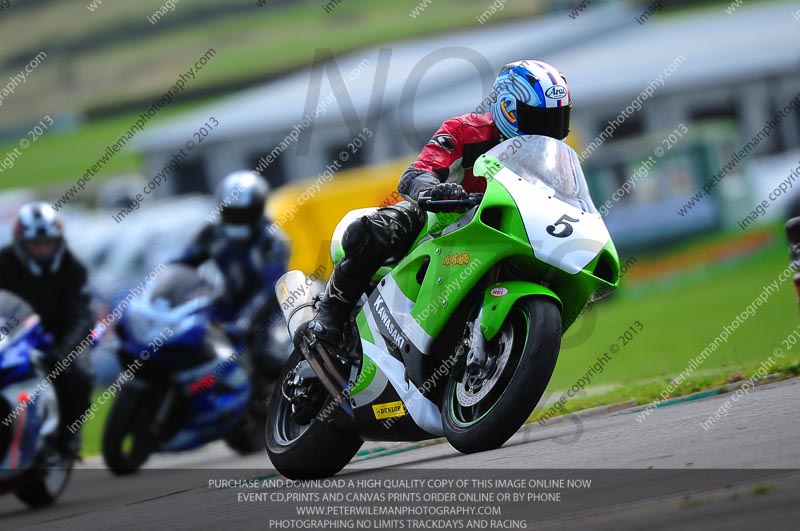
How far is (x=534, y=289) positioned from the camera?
6.10 meters

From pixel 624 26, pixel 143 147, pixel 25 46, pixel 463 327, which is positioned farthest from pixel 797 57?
pixel 25 46

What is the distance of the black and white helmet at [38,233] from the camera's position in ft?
33.3

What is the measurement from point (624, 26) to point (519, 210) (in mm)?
38453

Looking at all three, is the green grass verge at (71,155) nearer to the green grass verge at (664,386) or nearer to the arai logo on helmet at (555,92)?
the green grass verge at (664,386)

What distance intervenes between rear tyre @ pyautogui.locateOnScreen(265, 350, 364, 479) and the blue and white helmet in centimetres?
182

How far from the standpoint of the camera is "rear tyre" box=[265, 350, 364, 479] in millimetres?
7176

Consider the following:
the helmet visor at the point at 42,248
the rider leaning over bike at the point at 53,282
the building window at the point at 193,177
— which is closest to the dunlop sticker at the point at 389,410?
the rider leaning over bike at the point at 53,282

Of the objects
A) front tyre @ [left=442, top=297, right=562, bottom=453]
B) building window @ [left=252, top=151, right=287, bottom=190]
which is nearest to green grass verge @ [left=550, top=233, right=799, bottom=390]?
front tyre @ [left=442, top=297, right=562, bottom=453]

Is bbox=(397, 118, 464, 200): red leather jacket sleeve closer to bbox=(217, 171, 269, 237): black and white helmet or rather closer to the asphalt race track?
the asphalt race track

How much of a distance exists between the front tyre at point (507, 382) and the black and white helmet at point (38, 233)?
15.7 feet

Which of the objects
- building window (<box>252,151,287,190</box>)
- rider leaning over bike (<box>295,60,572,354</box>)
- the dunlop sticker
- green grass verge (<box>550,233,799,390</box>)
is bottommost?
building window (<box>252,151,287,190</box>)

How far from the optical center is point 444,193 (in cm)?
626

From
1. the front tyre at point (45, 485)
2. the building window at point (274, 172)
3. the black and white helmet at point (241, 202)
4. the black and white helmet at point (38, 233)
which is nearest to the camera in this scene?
the front tyre at point (45, 485)

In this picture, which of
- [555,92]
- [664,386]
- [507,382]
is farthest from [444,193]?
[664,386]
